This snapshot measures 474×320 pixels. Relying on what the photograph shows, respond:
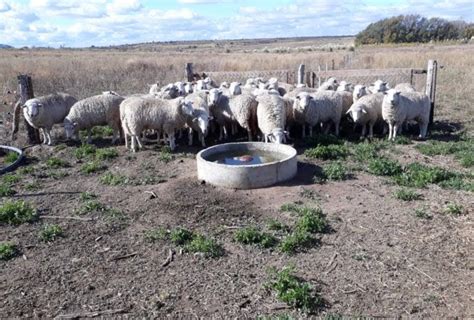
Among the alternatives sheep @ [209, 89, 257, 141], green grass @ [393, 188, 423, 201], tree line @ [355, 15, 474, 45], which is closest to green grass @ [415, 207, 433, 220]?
green grass @ [393, 188, 423, 201]

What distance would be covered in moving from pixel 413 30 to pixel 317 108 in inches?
2470

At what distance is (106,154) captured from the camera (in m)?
12.0

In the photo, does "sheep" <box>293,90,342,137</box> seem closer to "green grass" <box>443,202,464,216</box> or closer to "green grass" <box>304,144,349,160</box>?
"green grass" <box>304,144,349,160</box>

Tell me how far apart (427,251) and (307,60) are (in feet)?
101

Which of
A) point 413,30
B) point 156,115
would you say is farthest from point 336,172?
point 413,30

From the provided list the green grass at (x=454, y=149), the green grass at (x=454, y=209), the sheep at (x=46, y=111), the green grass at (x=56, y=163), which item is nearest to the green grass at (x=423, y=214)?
the green grass at (x=454, y=209)

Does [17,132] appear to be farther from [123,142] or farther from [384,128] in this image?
[384,128]

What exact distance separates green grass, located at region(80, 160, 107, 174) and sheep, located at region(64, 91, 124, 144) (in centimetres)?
218

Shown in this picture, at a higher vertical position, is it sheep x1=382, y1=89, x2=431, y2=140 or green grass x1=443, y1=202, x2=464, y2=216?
sheep x1=382, y1=89, x2=431, y2=140

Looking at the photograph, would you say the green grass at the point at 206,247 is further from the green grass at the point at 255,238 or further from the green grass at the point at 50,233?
the green grass at the point at 50,233

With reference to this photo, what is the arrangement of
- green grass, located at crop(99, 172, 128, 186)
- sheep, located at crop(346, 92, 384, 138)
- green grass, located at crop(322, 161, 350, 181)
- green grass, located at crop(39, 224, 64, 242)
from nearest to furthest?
green grass, located at crop(39, 224, 64, 242), green grass, located at crop(322, 161, 350, 181), green grass, located at crop(99, 172, 128, 186), sheep, located at crop(346, 92, 384, 138)

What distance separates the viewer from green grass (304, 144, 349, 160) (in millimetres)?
11000

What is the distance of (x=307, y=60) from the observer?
117 feet

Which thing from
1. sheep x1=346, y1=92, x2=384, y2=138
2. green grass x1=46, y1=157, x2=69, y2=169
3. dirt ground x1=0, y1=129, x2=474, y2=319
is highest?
sheep x1=346, y1=92, x2=384, y2=138
